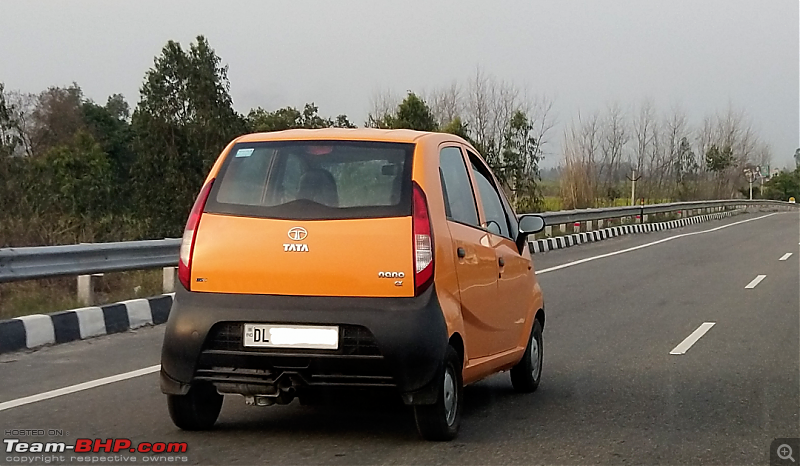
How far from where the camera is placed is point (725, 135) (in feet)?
262

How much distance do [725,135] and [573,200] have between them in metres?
46.6

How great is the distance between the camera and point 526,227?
254 inches

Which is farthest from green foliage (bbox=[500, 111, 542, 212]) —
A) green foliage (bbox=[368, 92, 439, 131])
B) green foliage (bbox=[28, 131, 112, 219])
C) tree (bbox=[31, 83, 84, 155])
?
tree (bbox=[31, 83, 84, 155])

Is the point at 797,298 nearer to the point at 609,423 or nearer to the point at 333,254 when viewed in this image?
the point at 609,423

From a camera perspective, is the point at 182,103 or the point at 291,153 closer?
the point at 291,153

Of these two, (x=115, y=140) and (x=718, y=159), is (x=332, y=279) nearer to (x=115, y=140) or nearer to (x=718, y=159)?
(x=115, y=140)

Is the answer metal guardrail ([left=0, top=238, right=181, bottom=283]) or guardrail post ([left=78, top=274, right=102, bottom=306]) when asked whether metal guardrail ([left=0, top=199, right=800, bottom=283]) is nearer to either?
metal guardrail ([left=0, top=238, right=181, bottom=283])

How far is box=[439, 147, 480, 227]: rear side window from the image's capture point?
5.33 m

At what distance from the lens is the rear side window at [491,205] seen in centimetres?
608

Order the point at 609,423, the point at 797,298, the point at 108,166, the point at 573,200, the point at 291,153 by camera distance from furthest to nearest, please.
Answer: the point at 108,166 → the point at 573,200 → the point at 797,298 → the point at 609,423 → the point at 291,153

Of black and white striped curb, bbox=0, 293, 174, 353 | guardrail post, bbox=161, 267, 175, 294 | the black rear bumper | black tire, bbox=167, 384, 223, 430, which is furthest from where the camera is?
guardrail post, bbox=161, 267, 175, 294

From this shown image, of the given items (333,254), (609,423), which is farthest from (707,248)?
(333,254)

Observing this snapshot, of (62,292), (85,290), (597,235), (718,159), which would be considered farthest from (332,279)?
(718,159)

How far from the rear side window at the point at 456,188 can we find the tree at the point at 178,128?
41653 mm
